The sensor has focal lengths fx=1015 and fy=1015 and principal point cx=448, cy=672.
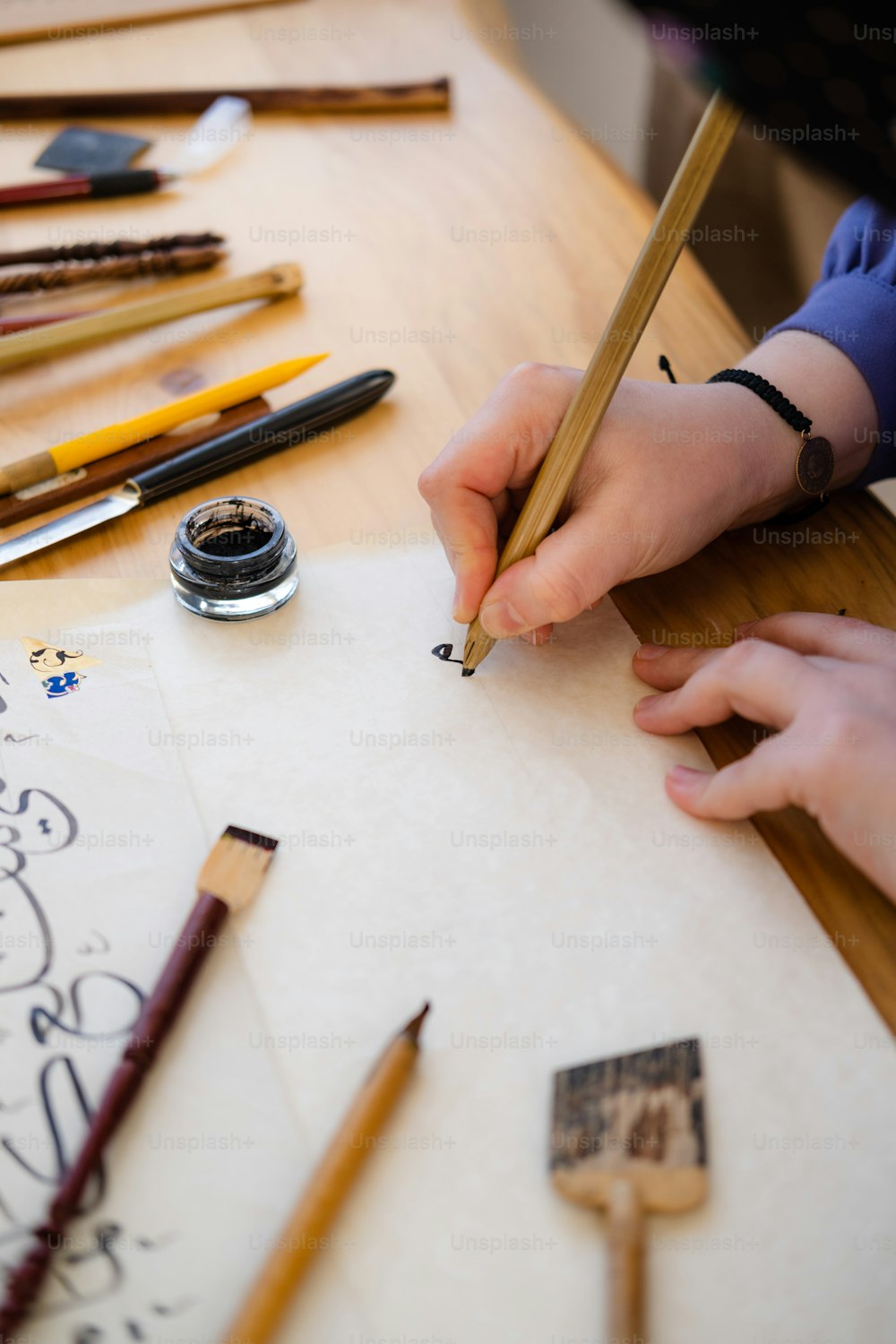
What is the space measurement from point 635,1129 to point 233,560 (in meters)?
0.51

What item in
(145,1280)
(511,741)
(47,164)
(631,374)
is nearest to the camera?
(145,1280)

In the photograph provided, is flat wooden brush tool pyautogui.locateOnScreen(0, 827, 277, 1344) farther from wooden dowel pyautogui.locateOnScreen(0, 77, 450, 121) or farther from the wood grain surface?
the wood grain surface

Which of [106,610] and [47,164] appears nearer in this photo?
[106,610]

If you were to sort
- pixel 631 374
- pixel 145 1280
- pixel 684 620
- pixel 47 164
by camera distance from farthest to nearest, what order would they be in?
pixel 47 164
pixel 631 374
pixel 684 620
pixel 145 1280

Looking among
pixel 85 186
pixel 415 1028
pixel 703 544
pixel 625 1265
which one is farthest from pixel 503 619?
pixel 85 186

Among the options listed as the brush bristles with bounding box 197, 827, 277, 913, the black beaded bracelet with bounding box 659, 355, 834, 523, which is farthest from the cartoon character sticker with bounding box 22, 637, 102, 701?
the black beaded bracelet with bounding box 659, 355, 834, 523

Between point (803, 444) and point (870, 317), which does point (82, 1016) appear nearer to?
point (803, 444)

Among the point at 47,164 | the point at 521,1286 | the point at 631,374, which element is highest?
the point at 47,164

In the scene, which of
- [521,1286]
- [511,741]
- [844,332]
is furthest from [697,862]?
[844,332]

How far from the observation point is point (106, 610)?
2.82 ft

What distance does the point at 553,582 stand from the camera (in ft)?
2.61

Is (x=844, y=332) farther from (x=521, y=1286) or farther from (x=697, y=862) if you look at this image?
(x=521, y=1286)

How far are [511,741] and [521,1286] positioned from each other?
0.37 meters

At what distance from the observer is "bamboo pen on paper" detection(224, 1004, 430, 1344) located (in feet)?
1.68
